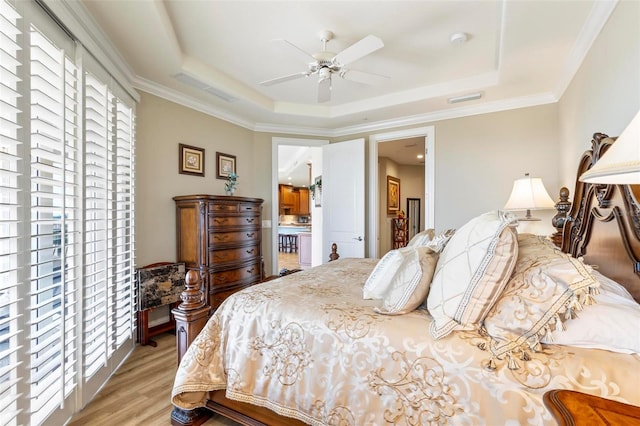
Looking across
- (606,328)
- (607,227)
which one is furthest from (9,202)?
(607,227)

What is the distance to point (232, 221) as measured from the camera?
3.28 meters

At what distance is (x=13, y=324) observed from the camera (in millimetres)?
1278

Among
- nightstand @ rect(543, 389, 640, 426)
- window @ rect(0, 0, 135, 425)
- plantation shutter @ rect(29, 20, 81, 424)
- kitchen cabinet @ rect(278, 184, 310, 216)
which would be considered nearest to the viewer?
nightstand @ rect(543, 389, 640, 426)

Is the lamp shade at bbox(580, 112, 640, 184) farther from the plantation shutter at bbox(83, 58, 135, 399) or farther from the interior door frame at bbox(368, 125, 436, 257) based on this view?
the interior door frame at bbox(368, 125, 436, 257)

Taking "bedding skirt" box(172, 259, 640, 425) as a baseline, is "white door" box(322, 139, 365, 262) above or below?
above

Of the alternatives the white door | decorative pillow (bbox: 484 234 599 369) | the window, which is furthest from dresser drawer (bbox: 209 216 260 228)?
decorative pillow (bbox: 484 234 599 369)

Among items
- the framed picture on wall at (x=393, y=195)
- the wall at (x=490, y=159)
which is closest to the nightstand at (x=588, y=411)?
the wall at (x=490, y=159)

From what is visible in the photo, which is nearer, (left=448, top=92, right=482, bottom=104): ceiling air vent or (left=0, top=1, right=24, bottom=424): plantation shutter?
(left=0, top=1, right=24, bottom=424): plantation shutter

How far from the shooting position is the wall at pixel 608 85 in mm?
1526

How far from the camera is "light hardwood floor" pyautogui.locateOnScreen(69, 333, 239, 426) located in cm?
171

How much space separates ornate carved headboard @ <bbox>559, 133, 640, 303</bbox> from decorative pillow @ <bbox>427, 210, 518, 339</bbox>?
550 millimetres

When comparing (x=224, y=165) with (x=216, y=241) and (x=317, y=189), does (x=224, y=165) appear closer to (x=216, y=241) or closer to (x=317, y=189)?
(x=216, y=241)

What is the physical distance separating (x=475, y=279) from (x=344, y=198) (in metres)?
3.24

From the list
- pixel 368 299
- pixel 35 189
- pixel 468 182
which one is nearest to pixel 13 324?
pixel 35 189
